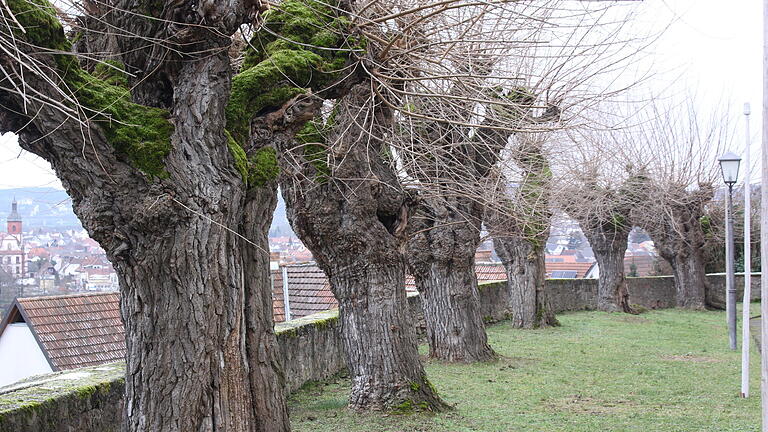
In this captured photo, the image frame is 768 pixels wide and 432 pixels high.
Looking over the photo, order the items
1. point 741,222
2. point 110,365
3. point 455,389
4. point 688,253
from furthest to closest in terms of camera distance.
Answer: point 741,222, point 688,253, point 455,389, point 110,365

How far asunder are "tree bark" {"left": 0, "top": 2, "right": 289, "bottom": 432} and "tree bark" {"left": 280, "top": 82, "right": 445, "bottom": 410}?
11.0 feet

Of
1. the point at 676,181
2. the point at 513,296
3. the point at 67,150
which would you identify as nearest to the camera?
the point at 67,150

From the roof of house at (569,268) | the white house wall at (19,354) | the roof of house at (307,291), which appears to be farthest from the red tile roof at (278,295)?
the roof of house at (569,268)

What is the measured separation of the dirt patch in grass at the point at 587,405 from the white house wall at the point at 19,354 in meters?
14.8

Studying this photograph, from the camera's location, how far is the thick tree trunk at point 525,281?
20.0 meters

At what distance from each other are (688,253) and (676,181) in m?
3.39

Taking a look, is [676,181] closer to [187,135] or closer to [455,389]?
[455,389]

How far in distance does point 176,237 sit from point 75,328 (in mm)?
15996

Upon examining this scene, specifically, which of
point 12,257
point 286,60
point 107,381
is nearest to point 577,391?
point 107,381

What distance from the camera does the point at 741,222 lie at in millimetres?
31578

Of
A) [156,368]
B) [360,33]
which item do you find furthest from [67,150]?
[360,33]

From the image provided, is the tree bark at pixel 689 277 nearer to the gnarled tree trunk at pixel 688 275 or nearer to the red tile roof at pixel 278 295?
the gnarled tree trunk at pixel 688 275

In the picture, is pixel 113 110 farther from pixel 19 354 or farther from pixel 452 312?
pixel 19 354

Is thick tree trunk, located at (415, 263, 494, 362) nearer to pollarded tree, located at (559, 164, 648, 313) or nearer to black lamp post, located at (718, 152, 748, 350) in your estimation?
black lamp post, located at (718, 152, 748, 350)
